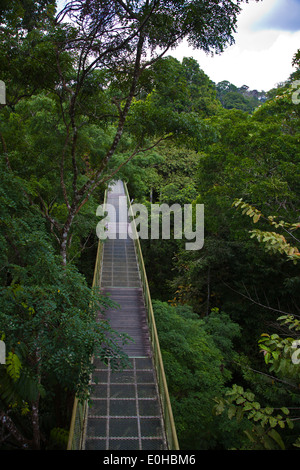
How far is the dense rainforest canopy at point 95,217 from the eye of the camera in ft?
14.8

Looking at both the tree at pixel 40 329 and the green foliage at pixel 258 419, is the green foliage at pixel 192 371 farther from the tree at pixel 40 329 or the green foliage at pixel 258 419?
the green foliage at pixel 258 419

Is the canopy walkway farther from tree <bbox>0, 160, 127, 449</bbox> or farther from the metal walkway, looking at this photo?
tree <bbox>0, 160, 127, 449</bbox>

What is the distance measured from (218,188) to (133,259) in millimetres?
4308

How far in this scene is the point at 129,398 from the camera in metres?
6.47

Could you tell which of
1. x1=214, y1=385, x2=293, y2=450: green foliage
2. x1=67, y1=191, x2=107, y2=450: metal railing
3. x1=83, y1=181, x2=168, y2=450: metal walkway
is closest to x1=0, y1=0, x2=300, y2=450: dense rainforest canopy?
x1=214, y1=385, x2=293, y2=450: green foliage

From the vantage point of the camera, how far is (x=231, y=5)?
271 inches

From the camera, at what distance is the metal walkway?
557 centimetres

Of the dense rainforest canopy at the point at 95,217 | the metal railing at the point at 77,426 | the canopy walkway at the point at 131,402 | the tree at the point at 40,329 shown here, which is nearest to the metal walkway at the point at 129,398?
the canopy walkway at the point at 131,402

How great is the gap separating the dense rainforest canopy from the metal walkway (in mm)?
692

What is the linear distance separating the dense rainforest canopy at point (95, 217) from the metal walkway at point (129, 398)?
692 millimetres

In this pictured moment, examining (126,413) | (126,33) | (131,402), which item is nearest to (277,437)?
(126,413)

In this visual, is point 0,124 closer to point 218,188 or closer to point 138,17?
point 138,17

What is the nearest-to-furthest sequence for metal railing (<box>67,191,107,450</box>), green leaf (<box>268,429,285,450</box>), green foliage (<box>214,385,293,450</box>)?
green leaf (<box>268,429,285,450</box>) < green foliage (<box>214,385,293,450</box>) < metal railing (<box>67,191,107,450</box>)

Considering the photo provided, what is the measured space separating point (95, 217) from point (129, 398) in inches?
270
